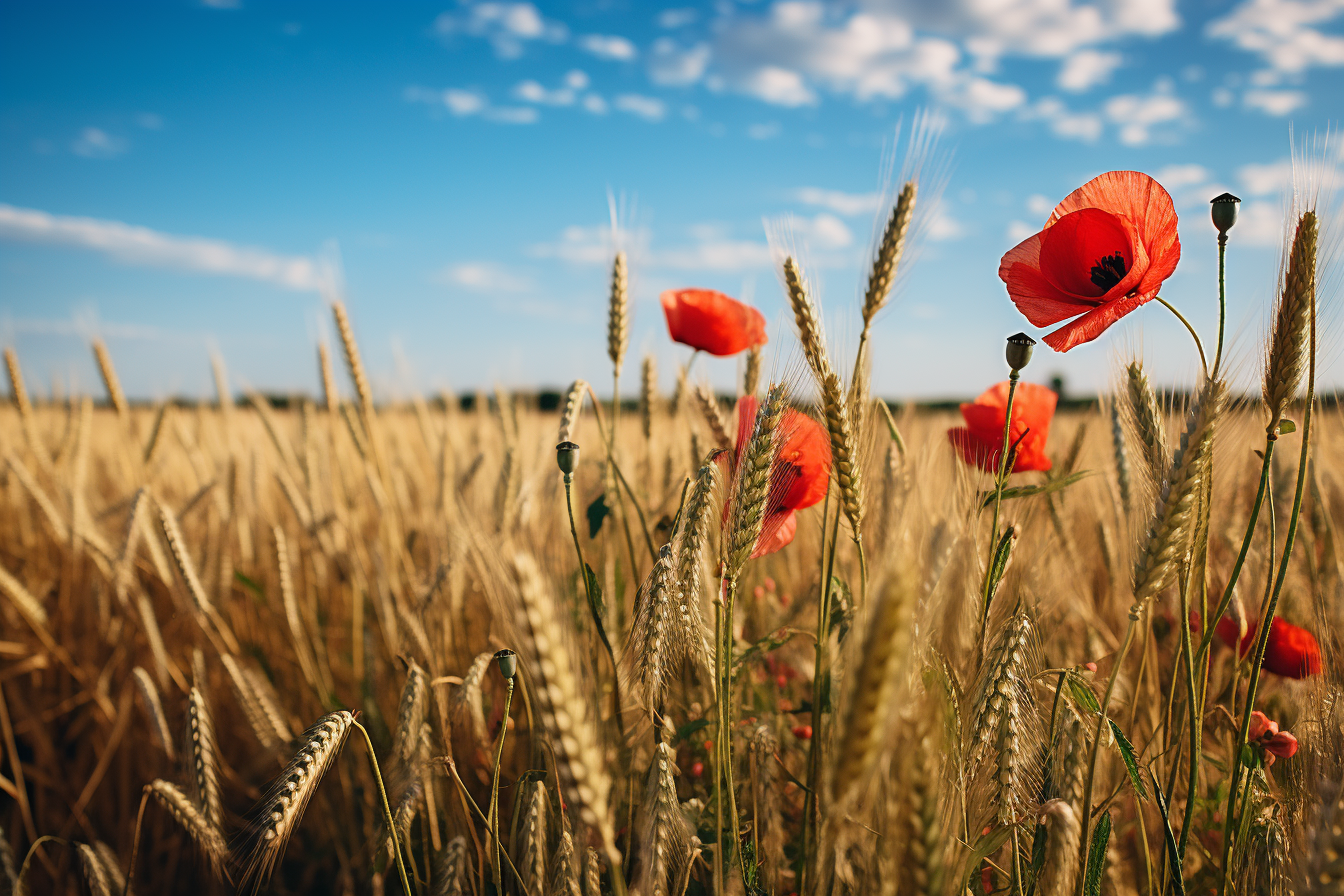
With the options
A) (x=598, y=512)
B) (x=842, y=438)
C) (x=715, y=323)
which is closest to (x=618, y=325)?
(x=715, y=323)

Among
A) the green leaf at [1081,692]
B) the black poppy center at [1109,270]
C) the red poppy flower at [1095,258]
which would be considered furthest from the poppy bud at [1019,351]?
the green leaf at [1081,692]

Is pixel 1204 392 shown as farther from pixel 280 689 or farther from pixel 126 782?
pixel 126 782

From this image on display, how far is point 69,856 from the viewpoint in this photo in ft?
6.19

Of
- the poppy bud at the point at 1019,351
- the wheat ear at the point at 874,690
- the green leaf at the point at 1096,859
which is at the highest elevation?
the poppy bud at the point at 1019,351

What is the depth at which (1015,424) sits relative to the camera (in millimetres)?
1138

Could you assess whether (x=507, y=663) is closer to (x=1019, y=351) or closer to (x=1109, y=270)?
(x=1019, y=351)

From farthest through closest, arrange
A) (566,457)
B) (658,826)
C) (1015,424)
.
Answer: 1. (1015,424)
2. (566,457)
3. (658,826)

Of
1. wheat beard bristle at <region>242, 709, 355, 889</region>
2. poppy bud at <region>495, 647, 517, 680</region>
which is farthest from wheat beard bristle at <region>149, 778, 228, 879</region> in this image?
poppy bud at <region>495, 647, 517, 680</region>

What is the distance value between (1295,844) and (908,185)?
1.11m

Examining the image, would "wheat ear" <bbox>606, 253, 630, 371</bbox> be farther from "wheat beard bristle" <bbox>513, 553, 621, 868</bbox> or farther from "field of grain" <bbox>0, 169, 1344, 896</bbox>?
"wheat beard bristle" <bbox>513, 553, 621, 868</bbox>

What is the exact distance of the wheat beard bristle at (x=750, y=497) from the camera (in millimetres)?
856

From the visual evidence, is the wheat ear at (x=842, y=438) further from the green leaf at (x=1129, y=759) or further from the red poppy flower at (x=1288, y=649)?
the red poppy flower at (x=1288, y=649)

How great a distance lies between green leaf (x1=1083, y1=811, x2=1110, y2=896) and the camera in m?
0.81

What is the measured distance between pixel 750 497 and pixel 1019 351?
39 cm
